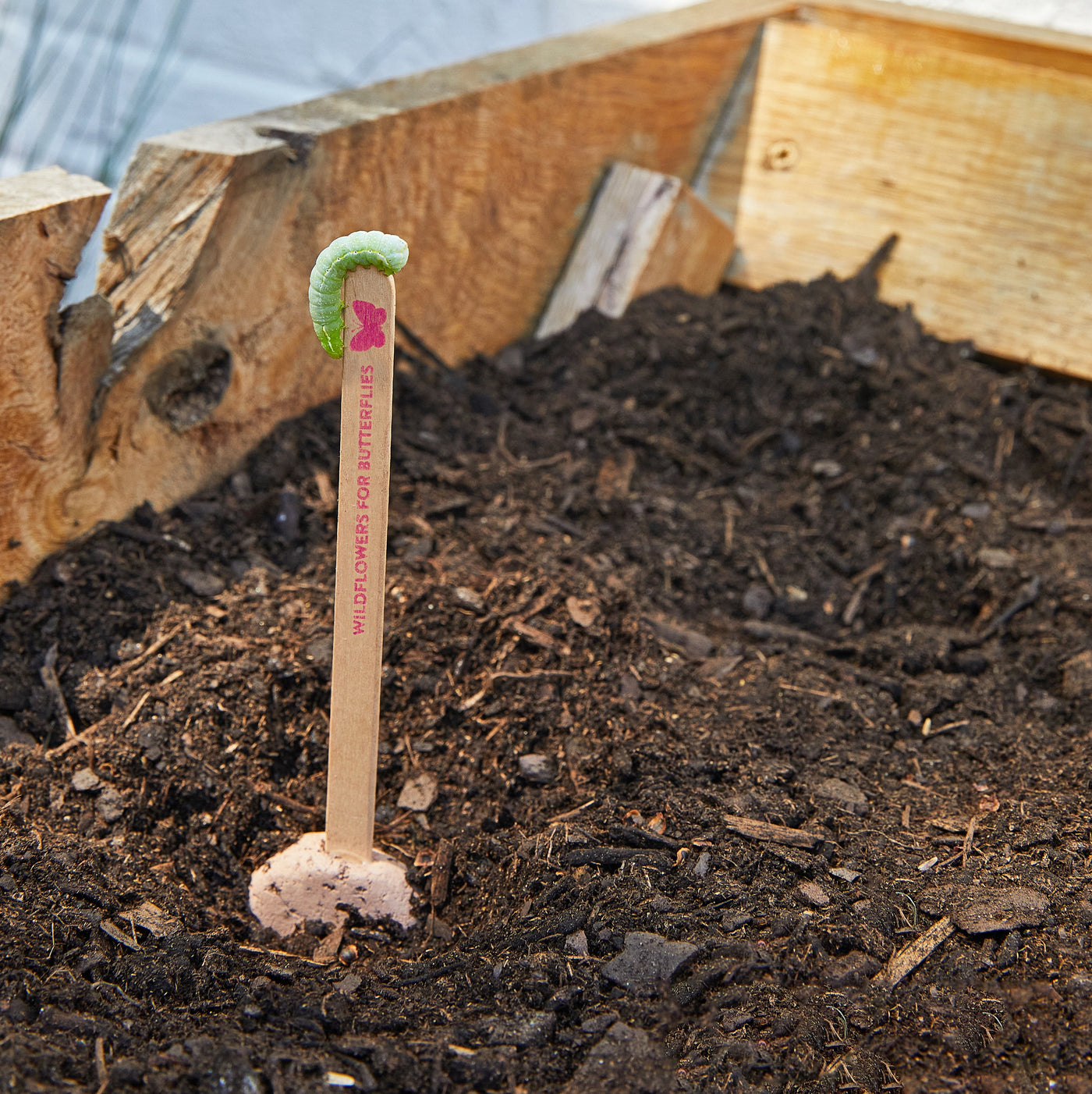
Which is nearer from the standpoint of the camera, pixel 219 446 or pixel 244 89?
pixel 219 446

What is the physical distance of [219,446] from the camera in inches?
73.9

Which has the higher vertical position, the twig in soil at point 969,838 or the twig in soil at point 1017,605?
the twig in soil at point 1017,605

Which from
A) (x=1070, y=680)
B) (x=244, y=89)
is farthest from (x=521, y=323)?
(x=244, y=89)

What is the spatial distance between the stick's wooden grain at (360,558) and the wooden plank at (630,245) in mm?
1327

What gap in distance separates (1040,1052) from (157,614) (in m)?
1.39

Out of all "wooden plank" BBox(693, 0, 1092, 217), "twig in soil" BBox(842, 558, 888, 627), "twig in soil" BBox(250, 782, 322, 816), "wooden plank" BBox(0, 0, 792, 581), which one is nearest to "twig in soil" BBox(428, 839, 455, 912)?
"twig in soil" BBox(250, 782, 322, 816)

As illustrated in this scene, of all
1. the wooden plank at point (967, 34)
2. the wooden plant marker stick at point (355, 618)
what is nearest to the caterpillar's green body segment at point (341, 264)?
the wooden plant marker stick at point (355, 618)

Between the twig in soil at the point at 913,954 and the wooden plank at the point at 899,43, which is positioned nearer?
the twig in soil at the point at 913,954

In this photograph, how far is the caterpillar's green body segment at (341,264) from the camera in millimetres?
1064

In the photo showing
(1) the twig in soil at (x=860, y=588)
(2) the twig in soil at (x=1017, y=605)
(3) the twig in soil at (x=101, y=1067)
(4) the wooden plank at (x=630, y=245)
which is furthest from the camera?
(4) the wooden plank at (x=630, y=245)

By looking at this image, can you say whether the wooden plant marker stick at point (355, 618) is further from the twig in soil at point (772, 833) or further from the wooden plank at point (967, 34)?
the wooden plank at point (967, 34)

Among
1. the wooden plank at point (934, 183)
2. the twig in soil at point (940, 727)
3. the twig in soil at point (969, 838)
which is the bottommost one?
the twig in soil at point (969, 838)

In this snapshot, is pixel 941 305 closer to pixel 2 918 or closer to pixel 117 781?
pixel 117 781

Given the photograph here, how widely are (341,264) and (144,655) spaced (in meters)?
0.82
